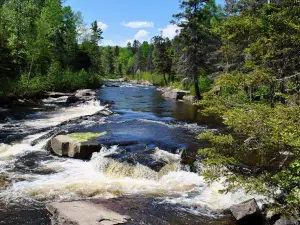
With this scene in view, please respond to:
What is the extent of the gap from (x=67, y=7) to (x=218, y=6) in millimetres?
30517

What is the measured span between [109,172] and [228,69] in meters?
26.5

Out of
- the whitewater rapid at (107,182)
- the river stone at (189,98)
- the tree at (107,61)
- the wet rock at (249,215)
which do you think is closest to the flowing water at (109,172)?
the whitewater rapid at (107,182)

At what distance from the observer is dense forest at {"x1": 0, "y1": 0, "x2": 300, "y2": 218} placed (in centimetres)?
675

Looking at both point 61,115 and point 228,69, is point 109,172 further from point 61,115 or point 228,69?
point 228,69

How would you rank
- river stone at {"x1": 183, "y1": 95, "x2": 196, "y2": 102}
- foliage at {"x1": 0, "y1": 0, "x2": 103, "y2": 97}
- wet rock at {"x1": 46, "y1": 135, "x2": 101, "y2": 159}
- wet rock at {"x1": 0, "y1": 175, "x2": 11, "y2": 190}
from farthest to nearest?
1. river stone at {"x1": 183, "y1": 95, "x2": 196, "y2": 102}
2. foliage at {"x1": 0, "y1": 0, "x2": 103, "y2": 97}
3. wet rock at {"x1": 46, "y1": 135, "x2": 101, "y2": 159}
4. wet rock at {"x1": 0, "y1": 175, "x2": 11, "y2": 190}

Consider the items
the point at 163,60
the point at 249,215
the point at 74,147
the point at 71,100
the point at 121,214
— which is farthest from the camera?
the point at 163,60

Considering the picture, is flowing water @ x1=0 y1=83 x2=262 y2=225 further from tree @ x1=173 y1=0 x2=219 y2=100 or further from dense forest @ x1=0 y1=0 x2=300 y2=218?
tree @ x1=173 y1=0 x2=219 y2=100

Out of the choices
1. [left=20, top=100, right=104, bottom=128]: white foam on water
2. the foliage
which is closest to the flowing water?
[left=20, top=100, right=104, bottom=128]: white foam on water

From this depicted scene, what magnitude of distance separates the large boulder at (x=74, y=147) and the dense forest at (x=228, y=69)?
5.44 meters

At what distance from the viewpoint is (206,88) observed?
1433 inches

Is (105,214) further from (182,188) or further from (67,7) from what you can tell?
(67,7)

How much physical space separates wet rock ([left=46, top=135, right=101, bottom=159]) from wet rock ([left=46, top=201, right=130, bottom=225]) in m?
5.22

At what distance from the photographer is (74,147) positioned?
13.3m

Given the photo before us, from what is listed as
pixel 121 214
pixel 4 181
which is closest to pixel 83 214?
pixel 121 214
